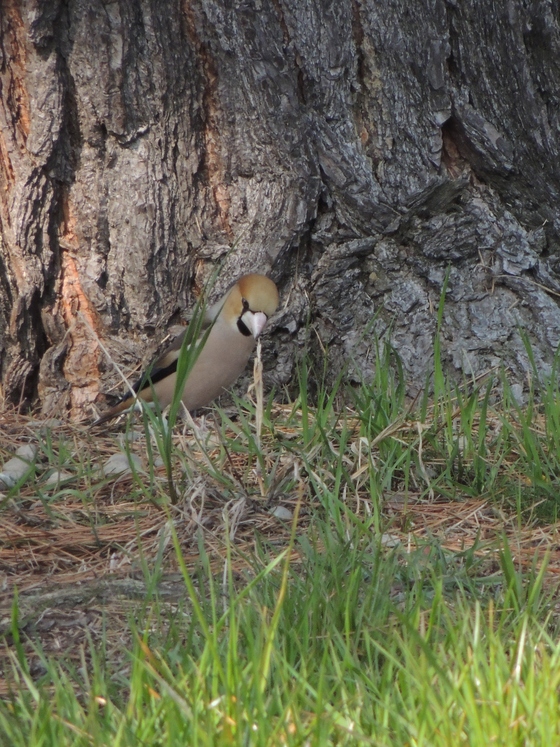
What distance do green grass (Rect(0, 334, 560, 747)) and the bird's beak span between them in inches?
17.8

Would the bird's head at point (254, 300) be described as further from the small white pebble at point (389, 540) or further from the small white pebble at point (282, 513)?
the small white pebble at point (389, 540)

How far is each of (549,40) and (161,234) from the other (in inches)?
74.6

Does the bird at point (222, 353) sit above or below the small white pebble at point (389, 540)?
above

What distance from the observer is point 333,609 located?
2121mm

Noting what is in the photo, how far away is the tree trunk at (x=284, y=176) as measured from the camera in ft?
12.5

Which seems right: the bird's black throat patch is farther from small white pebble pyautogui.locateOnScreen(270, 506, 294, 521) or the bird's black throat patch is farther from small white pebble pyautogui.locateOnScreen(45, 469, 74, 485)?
small white pebble pyautogui.locateOnScreen(270, 506, 294, 521)

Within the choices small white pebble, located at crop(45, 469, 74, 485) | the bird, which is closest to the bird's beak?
the bird

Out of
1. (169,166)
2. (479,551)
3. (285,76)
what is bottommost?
(479,551)

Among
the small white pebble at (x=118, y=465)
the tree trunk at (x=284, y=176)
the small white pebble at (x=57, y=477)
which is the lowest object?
the small white pebble at (x=118, y=465)

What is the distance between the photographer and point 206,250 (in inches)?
159

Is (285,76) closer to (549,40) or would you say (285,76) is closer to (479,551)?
(549,40)

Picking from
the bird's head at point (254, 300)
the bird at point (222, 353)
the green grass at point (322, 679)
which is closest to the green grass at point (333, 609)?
the green grass at point (322, 679)

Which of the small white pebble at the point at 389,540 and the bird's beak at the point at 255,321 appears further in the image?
the bird's beak at the point at 255,321

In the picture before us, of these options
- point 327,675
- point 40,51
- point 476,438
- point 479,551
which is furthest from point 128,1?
point 327,675
